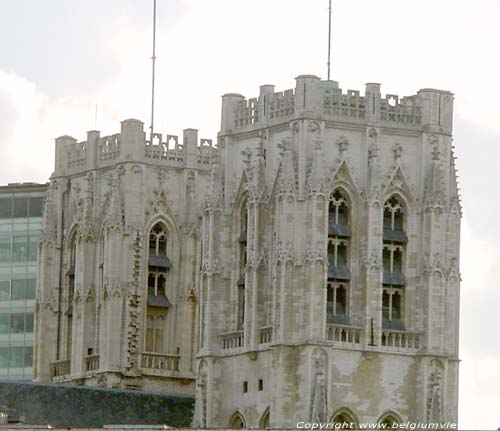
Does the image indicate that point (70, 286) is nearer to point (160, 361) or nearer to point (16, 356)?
point (160, 361)

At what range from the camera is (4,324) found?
15288 centimetres

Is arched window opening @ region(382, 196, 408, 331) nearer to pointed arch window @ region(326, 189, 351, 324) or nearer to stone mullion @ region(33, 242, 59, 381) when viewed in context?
pointed arch window @ region(326, 189, 351, 324)

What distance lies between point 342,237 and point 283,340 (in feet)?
15.5

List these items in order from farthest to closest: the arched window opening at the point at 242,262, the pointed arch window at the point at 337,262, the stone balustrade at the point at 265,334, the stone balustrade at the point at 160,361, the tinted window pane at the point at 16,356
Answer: the tinted window pane at the point at 16,356 → the stone balustrade at the point at 160,361 → the arched window opening at the point at 242,262 → the stone balustrade at the point at 265,334 → the pointed arch window at the point at 337,262

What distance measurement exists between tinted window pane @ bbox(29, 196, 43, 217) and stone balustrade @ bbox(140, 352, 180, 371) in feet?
42.3

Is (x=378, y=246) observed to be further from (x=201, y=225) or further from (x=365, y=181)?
(x=201, y=225)

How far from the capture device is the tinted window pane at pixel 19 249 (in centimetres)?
15238

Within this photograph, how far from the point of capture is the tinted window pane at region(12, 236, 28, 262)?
500ft

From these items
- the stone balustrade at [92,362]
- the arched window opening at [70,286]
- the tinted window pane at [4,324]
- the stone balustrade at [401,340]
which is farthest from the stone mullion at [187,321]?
the stone balustrade at [401,340]

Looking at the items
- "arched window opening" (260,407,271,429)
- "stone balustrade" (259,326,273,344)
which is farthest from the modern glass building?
"arched window opening" (260,407,271,429)

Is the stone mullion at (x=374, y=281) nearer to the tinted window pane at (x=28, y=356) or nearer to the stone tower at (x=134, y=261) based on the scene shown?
the stone tower at (x=134, y=261)

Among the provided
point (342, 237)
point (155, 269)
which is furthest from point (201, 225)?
point (342, 237)

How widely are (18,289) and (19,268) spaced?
37.0 inches

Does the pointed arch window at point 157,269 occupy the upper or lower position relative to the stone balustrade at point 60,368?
upper
